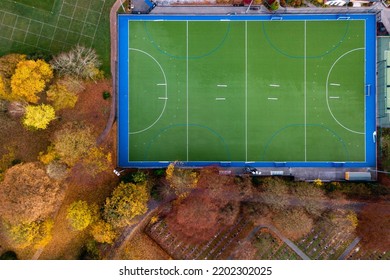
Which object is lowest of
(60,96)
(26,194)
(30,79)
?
(26,194)

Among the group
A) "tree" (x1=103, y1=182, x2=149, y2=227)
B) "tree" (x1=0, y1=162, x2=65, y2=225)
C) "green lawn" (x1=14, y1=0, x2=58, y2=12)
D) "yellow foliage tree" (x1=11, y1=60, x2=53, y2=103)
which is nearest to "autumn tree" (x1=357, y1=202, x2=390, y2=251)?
"tree" (x1=103, y1=182, x2=149, y2=227)

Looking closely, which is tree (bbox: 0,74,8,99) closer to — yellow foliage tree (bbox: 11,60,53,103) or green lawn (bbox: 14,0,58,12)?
yellow foliage tree (bbox: 11,60,53,103)

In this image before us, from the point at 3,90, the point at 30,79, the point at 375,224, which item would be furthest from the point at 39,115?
the point at 375,224

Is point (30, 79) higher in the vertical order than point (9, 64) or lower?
lower

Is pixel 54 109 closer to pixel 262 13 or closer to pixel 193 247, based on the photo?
pixel 193 247

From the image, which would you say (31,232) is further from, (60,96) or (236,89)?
(236,89)

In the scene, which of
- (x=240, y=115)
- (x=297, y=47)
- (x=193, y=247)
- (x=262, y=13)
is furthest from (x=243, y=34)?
(x=193, y=247)

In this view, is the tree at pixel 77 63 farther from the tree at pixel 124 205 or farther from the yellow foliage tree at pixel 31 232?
the yellow foliage tree at pixel 31 232
